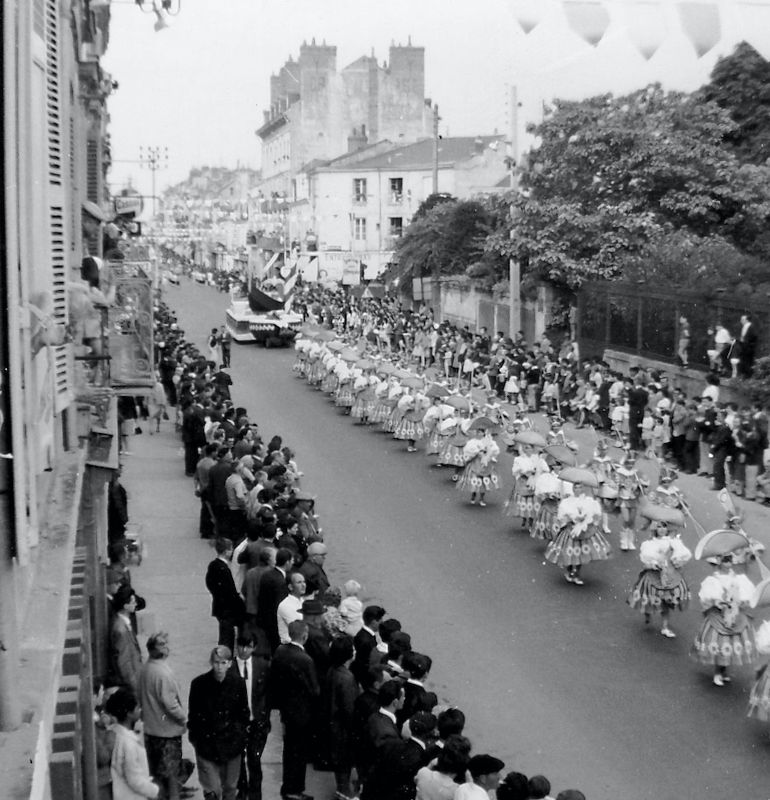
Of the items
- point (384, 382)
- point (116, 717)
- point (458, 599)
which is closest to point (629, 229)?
point (384, 382)

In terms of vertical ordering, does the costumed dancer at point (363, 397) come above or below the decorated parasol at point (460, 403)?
below

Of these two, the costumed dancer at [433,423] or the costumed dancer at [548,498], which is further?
the costumed dancer at [433,423]

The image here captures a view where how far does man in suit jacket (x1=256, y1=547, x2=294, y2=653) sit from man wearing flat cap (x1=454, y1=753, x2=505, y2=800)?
13.6 ft

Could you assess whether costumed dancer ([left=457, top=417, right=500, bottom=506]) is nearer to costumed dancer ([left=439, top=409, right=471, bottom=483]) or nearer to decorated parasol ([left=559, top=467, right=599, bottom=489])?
costumed dancer ([left=439, top=409, right=471, bottom=483])

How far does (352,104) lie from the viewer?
82.1 metres

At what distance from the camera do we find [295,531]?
13203 millimetres

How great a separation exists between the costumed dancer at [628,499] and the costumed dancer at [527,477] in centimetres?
111

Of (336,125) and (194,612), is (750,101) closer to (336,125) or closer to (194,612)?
(194,612)

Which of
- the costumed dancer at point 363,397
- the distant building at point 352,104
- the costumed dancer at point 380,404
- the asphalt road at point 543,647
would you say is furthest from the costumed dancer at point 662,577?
the distant building at point 352,104

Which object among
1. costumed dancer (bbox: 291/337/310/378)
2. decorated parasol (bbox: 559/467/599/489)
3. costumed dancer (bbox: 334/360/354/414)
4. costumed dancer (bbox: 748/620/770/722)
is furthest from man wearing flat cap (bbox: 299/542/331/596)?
costumed dancer (bbox: 291/337/310/378)

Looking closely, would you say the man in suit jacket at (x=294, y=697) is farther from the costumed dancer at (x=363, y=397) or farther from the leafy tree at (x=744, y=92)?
the leafy tree at (x=744, y=92)

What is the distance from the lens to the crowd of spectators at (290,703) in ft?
25.7

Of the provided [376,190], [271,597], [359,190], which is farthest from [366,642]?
[359,190]

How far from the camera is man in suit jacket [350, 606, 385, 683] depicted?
32.0ft
